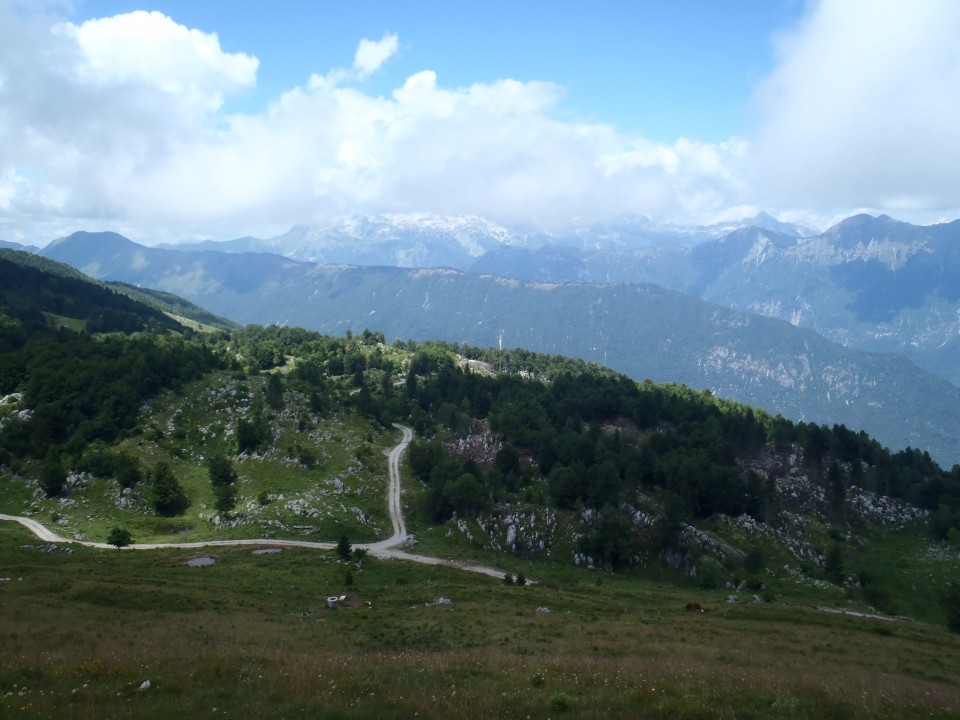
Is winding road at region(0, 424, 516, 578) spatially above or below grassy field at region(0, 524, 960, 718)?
below

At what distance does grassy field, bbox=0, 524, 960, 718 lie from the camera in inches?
833

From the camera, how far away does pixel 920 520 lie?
126062 millimetres

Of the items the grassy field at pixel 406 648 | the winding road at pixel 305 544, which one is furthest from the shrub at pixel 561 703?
the winding road at pixel 305 544

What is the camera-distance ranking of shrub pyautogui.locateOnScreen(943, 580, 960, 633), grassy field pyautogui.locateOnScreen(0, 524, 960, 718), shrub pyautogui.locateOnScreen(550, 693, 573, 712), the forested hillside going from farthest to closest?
the forested hillside < shrub pyautogui.locateOnScreen(943, 580, 960, 633) < grassy field pyautogui.locateOnScreen(0, 524, 960, 718) < shrub pyautogui.locateOnScreen(550, 693, 573, 712)

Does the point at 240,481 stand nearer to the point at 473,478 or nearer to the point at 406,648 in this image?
the point at 473,478

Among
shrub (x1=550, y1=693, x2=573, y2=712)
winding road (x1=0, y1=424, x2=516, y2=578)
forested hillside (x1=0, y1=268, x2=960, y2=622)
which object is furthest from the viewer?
forested hillside (x1=0, y1=268, x2=960, y2=622)

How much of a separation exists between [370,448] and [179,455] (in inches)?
1517

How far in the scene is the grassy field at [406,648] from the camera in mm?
21156

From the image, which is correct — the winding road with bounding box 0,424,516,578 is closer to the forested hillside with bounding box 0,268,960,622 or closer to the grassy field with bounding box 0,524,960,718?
the forested hillside with bounding box 0,268,960,622

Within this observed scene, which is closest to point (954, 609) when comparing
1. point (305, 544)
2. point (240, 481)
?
point (305, 544)

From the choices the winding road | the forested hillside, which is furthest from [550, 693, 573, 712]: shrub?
the forested hillside

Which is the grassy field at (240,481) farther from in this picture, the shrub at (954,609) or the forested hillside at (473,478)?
the shrub at (954,609)

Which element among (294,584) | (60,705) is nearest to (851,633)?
(294,584)

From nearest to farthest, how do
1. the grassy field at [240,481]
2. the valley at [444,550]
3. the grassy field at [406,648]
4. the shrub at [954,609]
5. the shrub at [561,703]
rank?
the shrub at [561,703]
the grassy field at [406,648]
the valley at [444,550]
the shrub at [954,609]
the grassy field at [240,481]
